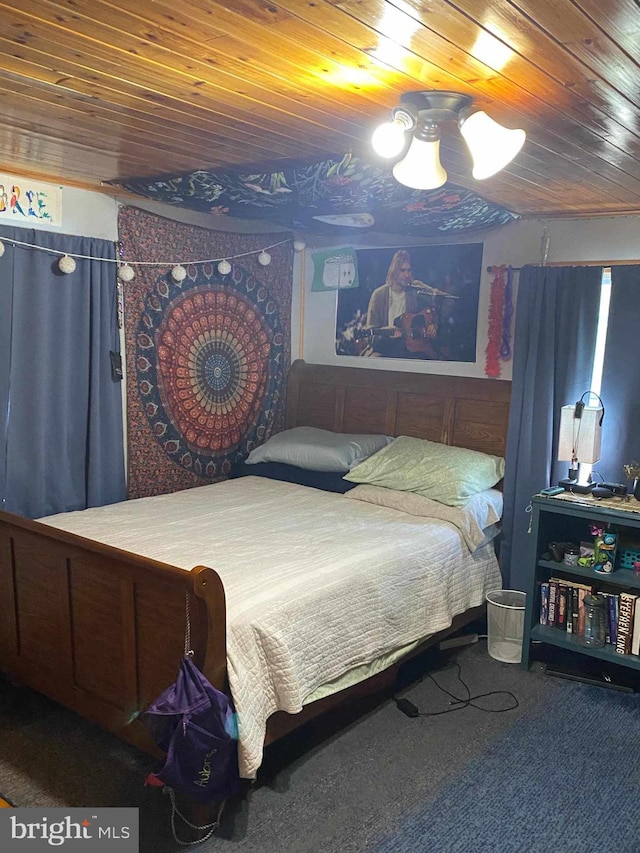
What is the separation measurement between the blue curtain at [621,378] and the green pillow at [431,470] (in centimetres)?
59

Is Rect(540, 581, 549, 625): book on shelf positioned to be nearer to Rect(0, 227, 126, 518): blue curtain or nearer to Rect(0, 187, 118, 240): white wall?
Rect(0, 227, 126, 518): blue curtain

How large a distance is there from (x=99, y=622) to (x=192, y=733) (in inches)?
24.9

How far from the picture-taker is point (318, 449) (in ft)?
13.3

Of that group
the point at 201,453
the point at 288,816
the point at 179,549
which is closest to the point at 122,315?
the point at 201,453

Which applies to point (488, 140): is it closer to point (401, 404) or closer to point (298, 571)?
point (298, 571)

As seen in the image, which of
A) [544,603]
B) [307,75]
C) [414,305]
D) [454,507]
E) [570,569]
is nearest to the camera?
[307,75]

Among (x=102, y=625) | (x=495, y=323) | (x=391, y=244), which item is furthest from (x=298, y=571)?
(x=391, y=244)

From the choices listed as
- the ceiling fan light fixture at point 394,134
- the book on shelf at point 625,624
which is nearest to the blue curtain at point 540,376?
the book on shelf at point 625,624

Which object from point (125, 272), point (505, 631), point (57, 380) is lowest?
point (505, 631)

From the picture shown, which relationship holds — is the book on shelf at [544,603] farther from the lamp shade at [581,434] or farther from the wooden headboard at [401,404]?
the wooden headboard at [401,404]

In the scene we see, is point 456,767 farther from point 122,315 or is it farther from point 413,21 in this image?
point 122,315

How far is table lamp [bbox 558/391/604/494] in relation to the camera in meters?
3.26

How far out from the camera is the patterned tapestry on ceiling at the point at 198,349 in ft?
12.5

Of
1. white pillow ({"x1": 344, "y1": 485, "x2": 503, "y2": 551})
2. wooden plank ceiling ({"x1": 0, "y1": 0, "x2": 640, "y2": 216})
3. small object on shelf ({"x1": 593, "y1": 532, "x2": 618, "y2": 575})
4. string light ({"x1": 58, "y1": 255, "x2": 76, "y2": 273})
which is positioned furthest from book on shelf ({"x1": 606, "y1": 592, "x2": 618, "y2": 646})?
string light ({"x1": 58, "y1": 255, "x2": 76, "y2": 273})
